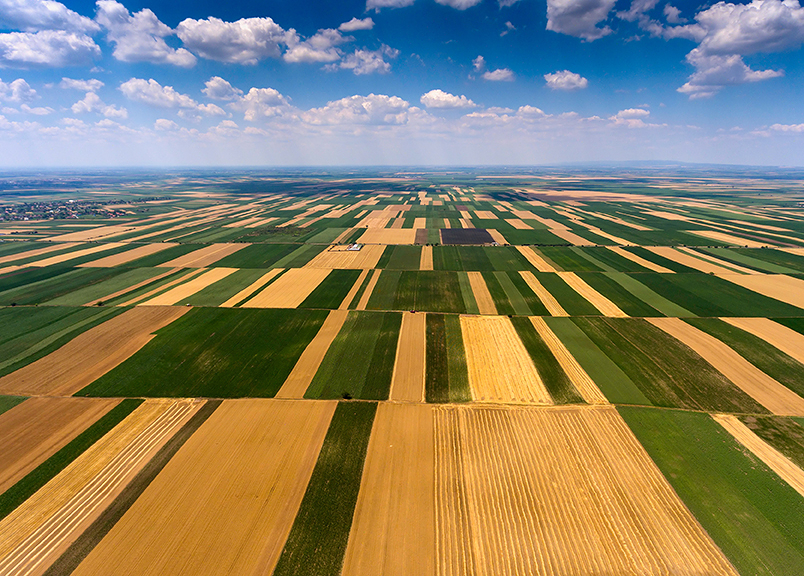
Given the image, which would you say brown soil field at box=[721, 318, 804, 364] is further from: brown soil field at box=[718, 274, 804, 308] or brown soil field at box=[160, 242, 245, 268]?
brown soil field at box=[160, 242, 245, 268]

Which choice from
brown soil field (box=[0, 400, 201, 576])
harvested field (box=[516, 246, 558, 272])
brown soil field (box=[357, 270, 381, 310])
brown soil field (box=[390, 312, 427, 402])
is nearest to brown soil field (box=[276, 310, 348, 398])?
brown soil field (box=[357, 270, 381, 310])

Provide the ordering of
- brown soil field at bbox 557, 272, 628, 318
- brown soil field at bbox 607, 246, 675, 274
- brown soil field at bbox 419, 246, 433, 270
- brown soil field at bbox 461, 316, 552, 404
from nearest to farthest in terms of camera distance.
→ brown soil field at bbox 461, 316, 552, 404 < brown soil field at bbox 557, 272, 628, 318 < brown soil field at bbox 607, 246, 675, 274 < brown soil field at bbox 419, 246, 433, 270

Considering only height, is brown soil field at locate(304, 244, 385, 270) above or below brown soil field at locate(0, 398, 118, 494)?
above

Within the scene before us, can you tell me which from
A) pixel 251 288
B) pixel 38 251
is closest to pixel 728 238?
pixel 251 288

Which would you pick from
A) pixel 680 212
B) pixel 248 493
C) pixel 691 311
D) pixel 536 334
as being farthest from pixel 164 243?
pixel 680 212

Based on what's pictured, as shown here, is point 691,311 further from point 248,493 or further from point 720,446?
point 248,493
